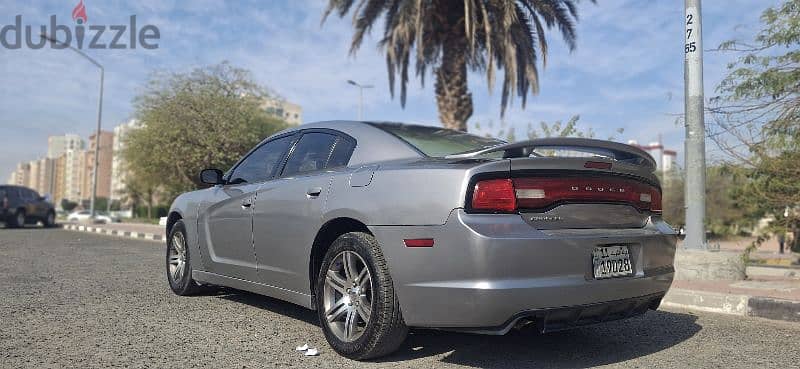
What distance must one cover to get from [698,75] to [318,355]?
5.70 metres

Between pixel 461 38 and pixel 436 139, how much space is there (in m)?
11.9

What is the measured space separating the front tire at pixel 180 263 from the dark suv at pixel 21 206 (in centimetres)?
1803

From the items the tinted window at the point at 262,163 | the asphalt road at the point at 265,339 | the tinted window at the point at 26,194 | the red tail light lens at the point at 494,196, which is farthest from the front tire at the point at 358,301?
the tinted window at the point at 26,194

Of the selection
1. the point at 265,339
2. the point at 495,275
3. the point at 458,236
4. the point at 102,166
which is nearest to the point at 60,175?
the point at 102,166

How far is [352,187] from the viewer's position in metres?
3.48

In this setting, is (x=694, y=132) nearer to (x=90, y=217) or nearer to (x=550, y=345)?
(x=550, y=345)

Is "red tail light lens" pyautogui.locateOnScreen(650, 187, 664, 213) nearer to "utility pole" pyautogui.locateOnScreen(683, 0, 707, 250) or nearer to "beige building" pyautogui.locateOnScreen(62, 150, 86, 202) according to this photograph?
"utility pole" pyautogui.locateOnScreen(683, 0, 707, 250)

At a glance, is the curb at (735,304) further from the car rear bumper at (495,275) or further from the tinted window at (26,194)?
the tinted window at (26,194)

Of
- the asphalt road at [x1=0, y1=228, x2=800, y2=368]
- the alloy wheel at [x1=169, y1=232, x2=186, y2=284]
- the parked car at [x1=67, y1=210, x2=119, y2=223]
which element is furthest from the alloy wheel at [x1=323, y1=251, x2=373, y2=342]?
the parked car at [x1=67, y1=210, x2=119, y2=223]

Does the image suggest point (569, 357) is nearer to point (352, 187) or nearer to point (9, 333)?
point (352, 187)

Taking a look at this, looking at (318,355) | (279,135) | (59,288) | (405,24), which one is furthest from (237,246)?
(405,24)

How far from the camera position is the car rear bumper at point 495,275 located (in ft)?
9.46

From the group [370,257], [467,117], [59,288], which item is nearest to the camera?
[370,257]

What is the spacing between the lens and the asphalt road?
3357 mm
